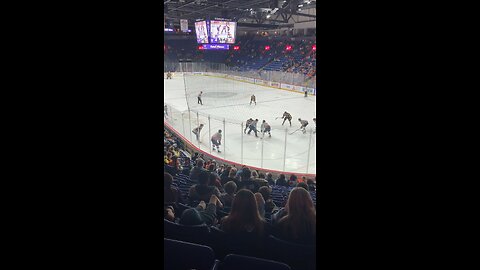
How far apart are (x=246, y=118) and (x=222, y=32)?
7510mm

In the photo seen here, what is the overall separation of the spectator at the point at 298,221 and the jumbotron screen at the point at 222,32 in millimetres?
14880

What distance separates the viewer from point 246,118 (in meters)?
10.9

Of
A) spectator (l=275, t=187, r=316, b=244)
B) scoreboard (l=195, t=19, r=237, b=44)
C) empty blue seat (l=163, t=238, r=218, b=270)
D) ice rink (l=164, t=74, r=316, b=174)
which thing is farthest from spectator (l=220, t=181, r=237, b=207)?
scoreboard (l=195, t=19, r=237, b=44)

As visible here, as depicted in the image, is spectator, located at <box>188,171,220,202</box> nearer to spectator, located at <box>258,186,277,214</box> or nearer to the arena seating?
spectator, located at <box>258,186,277,214</box>

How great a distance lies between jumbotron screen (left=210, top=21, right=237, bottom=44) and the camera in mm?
16391

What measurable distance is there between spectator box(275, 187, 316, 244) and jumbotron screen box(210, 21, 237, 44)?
14.9 metres

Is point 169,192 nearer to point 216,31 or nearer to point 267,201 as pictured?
point 267,201

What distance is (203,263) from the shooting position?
7.64ft

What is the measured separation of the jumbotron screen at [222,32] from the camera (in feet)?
53.8
